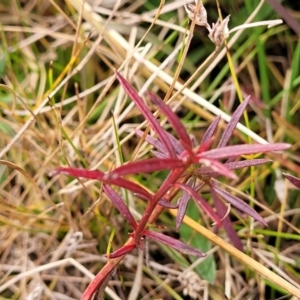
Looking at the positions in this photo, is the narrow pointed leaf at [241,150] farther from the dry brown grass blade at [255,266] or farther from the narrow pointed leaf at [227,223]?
the dry brown grass blade at [255,266]

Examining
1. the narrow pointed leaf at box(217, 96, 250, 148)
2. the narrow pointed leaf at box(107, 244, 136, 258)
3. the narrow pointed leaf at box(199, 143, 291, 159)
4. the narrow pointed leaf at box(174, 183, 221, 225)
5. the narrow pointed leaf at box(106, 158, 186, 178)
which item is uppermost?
the narrow pointed leaf at box(217, 96, 250, 148)

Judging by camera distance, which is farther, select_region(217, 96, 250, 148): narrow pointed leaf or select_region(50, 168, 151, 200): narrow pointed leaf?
select_region(217, 96, 250, 148): narrow pointed leaf

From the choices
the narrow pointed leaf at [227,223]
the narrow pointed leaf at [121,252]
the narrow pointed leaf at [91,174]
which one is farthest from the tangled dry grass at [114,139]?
the narrow pointed leaf at [91,174]

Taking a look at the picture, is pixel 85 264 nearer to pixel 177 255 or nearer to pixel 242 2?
pixel 177 255

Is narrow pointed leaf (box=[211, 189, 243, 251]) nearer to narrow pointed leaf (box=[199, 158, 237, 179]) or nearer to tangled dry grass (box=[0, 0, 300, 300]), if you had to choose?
tangled dry grass (box=[0, 0, 300, 300])

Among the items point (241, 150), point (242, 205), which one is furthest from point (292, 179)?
point (241, 150)

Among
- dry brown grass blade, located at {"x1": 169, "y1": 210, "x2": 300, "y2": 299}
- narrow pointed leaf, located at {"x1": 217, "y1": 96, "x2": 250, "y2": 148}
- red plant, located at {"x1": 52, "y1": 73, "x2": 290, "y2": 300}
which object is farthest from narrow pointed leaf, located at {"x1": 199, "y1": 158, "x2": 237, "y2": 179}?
dry brown grass blade, located at {"x1": 169, "y1": 210, "x2": 300, "y2": 299}

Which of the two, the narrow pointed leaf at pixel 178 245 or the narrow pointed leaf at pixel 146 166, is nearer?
the narrow pointed leaf at pixel 146 166

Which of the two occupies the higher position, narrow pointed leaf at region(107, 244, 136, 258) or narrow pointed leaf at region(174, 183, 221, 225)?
narrow pointed leaf at region(174, 183, 221, 225)

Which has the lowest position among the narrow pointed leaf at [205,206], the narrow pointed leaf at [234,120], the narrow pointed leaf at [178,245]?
the narrow pointed leaf at [178,245]

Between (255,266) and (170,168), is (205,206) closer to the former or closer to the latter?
(170,168)
